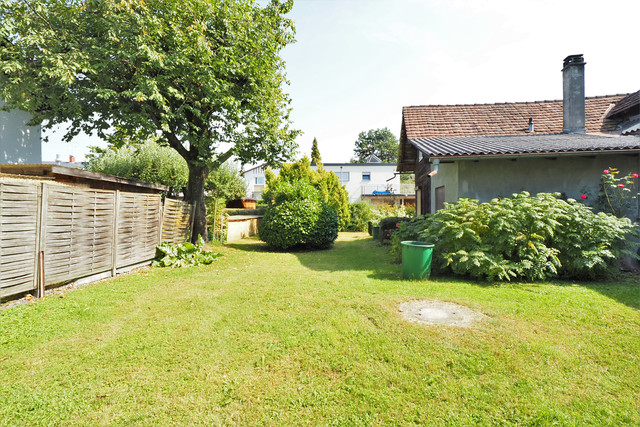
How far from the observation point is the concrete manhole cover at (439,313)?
12.5 feet

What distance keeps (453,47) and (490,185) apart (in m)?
3.90

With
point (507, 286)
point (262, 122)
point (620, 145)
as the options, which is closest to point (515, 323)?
point (507, 286)

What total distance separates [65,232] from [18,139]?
6398 mm

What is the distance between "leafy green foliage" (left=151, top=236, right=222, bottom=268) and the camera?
748cm

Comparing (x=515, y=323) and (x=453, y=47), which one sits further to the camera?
(x=453, y=47)

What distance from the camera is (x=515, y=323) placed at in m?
3.73

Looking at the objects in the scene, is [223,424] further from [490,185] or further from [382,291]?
[490,185]

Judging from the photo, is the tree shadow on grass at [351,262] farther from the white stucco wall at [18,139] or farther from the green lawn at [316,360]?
the white stucco wall at [18,139]

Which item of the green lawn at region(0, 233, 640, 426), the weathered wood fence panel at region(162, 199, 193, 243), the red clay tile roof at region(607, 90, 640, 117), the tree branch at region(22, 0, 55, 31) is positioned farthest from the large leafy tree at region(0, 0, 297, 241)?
the red clay tile roof at region(607, 90, 640, 117)

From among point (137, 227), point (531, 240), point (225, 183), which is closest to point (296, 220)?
point (137, 227)

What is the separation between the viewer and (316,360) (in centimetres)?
292

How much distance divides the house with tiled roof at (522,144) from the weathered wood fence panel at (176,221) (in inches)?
273

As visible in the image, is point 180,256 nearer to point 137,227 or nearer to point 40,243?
point 137,227

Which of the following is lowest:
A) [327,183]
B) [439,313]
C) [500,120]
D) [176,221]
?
[439,313]
